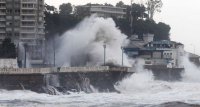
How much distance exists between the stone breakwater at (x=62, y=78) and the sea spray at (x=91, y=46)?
9055 millimetres

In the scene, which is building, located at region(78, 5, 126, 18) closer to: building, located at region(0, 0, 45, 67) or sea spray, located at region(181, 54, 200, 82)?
sea spray, located at region(181, 54, 200, 82)

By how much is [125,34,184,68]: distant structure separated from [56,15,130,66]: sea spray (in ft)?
60.3

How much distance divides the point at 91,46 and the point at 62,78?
722 inches

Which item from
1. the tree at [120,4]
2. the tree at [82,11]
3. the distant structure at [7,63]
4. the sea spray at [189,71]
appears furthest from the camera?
the tree at [120,4]

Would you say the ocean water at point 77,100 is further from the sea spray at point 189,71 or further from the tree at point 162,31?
the tree at point 162,31

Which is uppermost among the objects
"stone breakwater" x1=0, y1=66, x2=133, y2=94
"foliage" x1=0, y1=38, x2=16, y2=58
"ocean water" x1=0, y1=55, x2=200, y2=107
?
"foliage" x1=0, y1=38, x2=16, y2=58

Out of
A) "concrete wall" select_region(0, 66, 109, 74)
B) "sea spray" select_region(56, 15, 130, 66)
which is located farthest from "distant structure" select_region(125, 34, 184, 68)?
"concrete wall" select_region(0, 66, 109, 74)

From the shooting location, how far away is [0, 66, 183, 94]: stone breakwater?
195 ft

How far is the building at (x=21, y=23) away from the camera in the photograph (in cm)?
9544

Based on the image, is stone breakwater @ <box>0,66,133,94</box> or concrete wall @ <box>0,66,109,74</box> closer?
stone breakwater @ <box>0,66,133,94</box>

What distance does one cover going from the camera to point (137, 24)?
122438 mm

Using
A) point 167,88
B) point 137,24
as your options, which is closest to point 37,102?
point 167,88

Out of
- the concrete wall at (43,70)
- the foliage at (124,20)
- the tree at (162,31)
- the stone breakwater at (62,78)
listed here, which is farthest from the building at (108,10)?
the concrete wall at (43,70)

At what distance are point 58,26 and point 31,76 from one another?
138 ft
